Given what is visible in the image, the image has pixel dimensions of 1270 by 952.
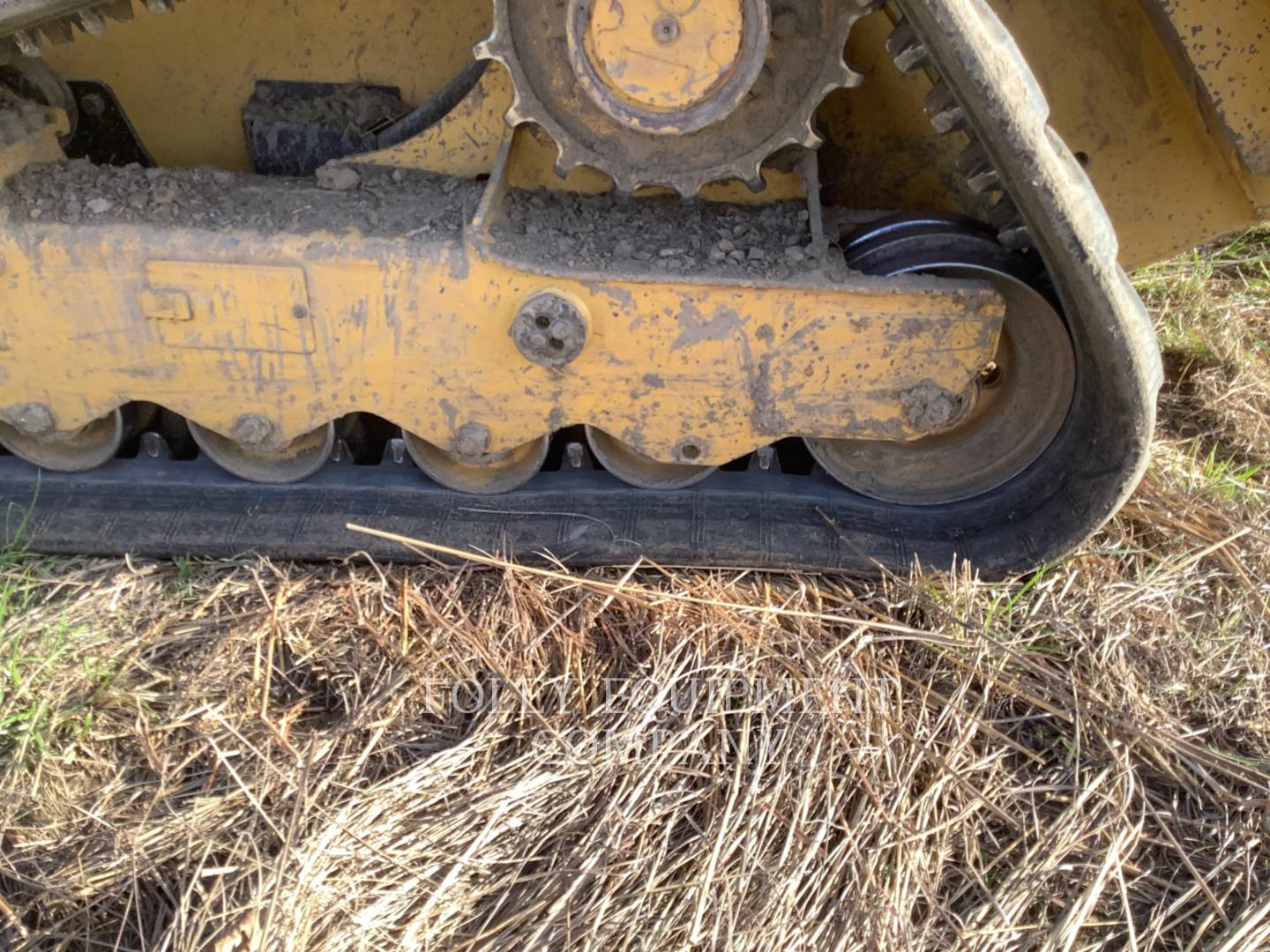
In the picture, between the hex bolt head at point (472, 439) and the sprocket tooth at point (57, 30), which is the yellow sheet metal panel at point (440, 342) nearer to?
the hex bolt head at point (472, 439)

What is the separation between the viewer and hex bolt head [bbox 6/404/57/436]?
2502mm

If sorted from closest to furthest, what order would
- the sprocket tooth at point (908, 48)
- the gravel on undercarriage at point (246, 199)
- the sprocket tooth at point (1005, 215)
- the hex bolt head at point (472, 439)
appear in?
1. the sprocket tooth at point (908, 48)
2. the sprocket tooth at point (1005, 215)
3. the gravel on undercarriage at point (246, 199)
4. the hex bolt head at point (472, 439)

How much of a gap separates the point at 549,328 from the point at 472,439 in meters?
0.32

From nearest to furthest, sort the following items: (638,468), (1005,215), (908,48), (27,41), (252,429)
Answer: (908,48), (27,41), (1005,215), (252,429), (638,468)

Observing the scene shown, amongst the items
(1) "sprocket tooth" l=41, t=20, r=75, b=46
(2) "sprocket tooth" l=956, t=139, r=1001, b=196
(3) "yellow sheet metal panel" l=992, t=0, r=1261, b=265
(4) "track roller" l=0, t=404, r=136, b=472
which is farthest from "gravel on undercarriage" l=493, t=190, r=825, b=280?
(4) "track roller" l=0, t=404, r=136, b=472

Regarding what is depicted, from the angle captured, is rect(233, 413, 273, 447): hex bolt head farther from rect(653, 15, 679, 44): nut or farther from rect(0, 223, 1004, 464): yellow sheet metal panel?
rect(653, 15, 679, 44): nut

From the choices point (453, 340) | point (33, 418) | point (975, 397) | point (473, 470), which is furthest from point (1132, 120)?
point (33, 418)

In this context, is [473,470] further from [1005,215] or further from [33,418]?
[1005,215]

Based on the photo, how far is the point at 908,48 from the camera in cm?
199

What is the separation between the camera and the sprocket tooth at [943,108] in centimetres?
204

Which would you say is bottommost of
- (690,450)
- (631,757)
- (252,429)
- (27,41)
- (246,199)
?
(631,757)

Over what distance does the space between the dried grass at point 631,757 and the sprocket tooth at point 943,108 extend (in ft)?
3.16

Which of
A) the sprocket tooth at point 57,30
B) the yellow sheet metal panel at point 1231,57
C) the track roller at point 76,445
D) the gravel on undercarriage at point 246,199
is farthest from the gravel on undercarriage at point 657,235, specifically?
the track roller at point 76,445

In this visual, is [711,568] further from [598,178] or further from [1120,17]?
[1120,17]
